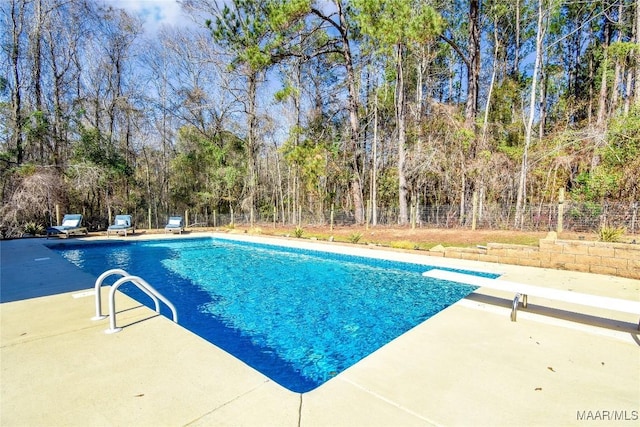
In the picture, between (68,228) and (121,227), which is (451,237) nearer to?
(121,227)

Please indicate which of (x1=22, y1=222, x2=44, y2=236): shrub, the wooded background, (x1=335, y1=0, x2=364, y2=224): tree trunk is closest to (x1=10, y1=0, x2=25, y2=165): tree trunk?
the wooded background

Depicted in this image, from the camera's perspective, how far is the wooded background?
36.5ft

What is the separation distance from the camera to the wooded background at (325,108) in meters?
11.1

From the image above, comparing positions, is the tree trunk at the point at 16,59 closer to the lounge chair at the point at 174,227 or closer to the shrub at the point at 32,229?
the shrub at the point at 32,229

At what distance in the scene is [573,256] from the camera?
542 centimetres

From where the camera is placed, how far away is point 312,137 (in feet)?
50.3

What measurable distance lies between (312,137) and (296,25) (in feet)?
16.1

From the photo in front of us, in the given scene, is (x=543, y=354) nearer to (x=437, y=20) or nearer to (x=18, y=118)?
(x=437, y=20)

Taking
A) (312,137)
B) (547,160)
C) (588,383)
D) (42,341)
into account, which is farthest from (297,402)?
(312,137)

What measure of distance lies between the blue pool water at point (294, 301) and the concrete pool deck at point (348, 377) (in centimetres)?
93

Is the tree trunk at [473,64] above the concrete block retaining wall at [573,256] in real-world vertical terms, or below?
above

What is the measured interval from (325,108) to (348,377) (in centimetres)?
1598

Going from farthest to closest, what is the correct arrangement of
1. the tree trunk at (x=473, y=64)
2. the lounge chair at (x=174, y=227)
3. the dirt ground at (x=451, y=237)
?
the lounge chair at (x=174, y=227) → the tree trunk at (x=473, y=64) → the dirt ground at (x=451, y=237)

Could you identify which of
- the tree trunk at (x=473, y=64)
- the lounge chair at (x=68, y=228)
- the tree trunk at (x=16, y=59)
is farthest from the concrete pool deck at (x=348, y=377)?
the tree trunk at (x=16, y=59)
